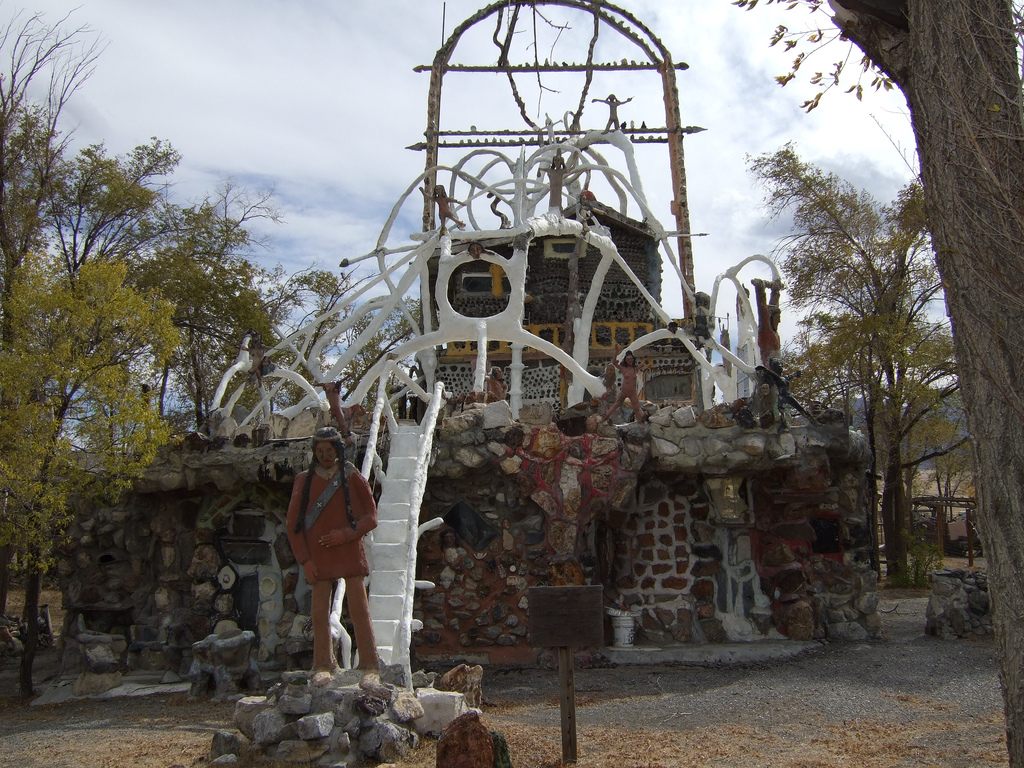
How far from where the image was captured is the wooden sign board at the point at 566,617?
5945 millimetres

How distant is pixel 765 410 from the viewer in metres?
10.4

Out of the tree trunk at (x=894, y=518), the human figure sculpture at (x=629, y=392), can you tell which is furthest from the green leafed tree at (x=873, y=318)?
the human figure sculpture at (x=629, y=392)

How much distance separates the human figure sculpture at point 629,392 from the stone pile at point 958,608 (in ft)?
14.9

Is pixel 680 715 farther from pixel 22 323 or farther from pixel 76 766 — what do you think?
pixel 22 323

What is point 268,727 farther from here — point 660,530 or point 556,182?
point 556,182

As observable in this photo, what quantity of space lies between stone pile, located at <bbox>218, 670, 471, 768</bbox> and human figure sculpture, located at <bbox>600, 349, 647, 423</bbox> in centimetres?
474

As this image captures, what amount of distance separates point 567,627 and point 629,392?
4.76 meters

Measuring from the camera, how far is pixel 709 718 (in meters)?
7.39

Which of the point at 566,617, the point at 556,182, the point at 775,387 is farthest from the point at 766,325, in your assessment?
the point at 566,617

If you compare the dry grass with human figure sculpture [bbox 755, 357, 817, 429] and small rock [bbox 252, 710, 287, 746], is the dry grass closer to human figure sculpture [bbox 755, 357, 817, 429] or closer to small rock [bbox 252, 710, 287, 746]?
small rock [bbox 252, 710, 287, 746]

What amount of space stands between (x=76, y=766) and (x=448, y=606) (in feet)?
14.5

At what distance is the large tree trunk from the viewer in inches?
159

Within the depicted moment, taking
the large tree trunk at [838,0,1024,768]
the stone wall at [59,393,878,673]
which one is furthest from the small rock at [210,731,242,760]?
the large tree trunk at [838,0,1024,768]

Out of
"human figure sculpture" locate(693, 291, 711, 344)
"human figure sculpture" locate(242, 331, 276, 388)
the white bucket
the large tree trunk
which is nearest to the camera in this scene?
the large tree trunk
